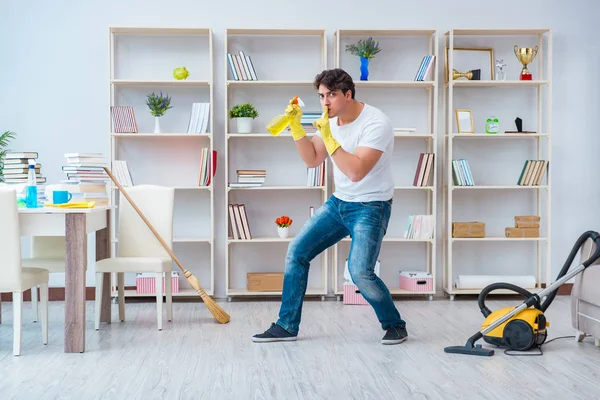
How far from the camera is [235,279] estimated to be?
18.6 ft

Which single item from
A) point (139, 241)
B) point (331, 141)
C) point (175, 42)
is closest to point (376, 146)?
point (331, 141)

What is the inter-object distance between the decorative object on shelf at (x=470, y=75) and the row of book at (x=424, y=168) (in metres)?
0.66

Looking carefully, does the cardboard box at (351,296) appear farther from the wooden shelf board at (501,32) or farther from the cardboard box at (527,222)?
the wooden shelf board at (501,32)

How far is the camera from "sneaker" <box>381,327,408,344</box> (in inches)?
150

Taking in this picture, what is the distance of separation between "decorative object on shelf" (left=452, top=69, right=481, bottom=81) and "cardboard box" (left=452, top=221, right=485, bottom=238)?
113 cm

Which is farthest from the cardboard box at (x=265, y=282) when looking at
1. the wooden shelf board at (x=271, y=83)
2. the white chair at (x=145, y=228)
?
the wooden shelf board at (x=271, y=83)

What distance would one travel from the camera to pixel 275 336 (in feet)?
12.8

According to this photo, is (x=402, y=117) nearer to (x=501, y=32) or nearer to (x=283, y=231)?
(x=501, y=32)

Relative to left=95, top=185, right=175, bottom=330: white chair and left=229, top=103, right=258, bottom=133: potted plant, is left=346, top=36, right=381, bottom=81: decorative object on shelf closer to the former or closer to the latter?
left=229, top=103, right=258, bottom=133: potted plant

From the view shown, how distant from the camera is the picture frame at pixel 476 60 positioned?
568 centimetres

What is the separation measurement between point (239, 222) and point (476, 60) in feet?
7.52

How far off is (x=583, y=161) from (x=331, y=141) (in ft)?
9.95

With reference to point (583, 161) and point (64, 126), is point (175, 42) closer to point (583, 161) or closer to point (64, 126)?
point (64, 126)

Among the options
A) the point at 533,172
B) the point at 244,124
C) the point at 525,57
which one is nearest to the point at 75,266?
the point at 244,124
